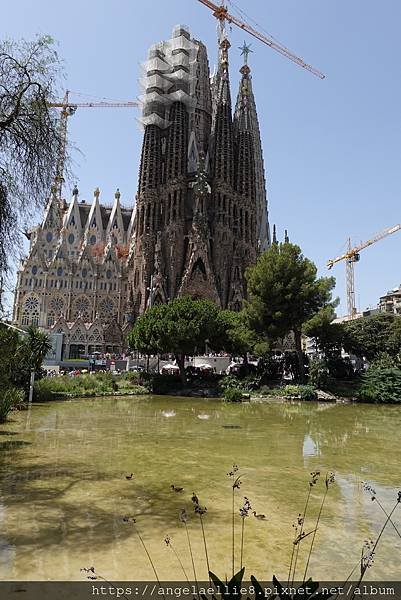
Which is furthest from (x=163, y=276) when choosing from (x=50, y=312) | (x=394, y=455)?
(x=394, y=455)

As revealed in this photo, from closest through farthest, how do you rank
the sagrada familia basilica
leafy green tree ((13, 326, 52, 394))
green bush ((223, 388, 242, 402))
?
leafy green tree ((13, 326, 52, 394)) → green bush ((223, 388, 242, 402)) → the sagrada familia basilica

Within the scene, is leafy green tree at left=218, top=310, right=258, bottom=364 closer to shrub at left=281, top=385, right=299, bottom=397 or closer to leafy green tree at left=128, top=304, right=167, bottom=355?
shrub at left=281, top=385, right=299, bottom=397

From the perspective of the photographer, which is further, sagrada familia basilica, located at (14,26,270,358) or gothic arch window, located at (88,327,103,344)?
gothic arch window, located at (88,327,103,344)

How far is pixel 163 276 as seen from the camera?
63.1 meters

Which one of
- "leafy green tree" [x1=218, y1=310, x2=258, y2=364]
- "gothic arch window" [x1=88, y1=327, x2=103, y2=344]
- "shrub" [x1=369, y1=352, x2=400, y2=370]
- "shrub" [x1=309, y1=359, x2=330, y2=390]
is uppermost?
"gothic arch window" [x1=88, y1=327, x2=103, y2=344]

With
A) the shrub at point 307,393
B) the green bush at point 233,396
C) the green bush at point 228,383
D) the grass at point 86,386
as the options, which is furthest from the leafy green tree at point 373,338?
the grass at point 86,386

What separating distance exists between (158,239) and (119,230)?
2621cm

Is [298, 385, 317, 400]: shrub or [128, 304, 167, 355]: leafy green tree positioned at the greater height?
[128, 304, 167, 355]: leafy green tree

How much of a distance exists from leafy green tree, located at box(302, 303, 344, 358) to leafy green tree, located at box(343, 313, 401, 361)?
3.71 ft

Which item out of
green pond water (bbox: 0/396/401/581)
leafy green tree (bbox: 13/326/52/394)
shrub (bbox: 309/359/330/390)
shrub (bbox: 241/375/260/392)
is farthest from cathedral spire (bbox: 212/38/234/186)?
green pond water (bbox: 0/396/401/581)

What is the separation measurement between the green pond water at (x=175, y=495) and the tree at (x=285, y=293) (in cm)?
1696

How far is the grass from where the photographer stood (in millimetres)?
25781

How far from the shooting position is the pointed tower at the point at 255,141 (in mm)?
76500

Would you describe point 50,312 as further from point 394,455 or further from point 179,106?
point 394,455
